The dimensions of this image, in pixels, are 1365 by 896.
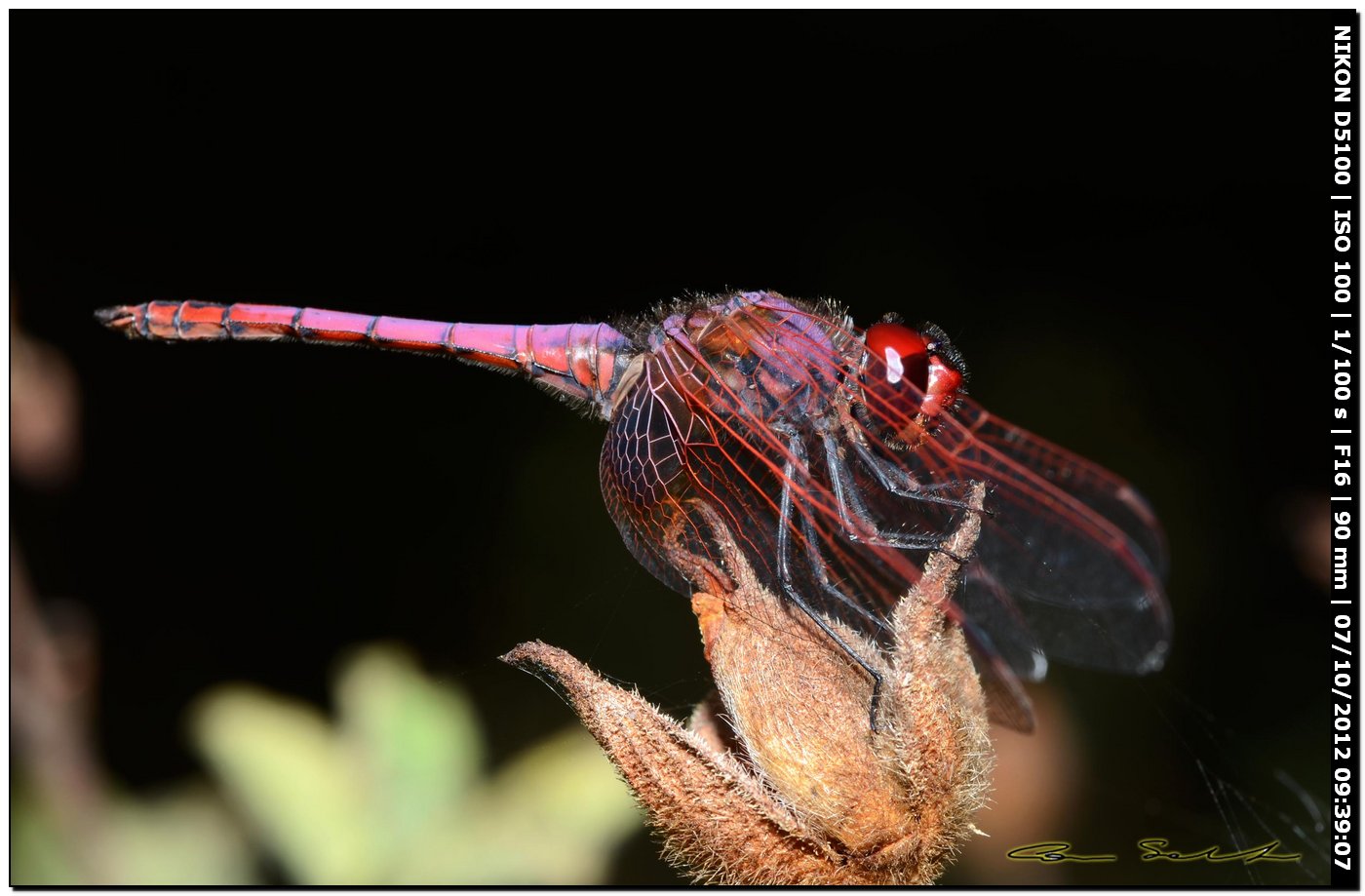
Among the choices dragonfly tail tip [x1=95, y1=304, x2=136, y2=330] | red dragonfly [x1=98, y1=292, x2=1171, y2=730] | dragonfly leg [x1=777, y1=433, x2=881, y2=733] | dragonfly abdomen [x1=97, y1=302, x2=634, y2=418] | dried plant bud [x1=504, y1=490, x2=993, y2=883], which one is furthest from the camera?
dragonfly tail tip [x1=95, y1=304, x2=136, y2=330]

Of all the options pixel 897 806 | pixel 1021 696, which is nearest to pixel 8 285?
pixel 897 806

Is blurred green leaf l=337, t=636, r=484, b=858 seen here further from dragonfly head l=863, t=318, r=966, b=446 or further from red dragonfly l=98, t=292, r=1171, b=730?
dragonfly head l=863, t=318, r=966, b=446

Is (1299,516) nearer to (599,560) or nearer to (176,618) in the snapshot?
(599,560)

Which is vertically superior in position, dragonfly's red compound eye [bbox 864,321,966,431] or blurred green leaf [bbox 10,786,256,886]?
dragonfly's red compound eye [bbox 864,321,966,431]
